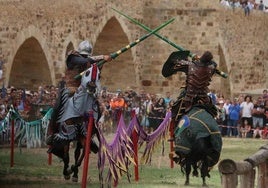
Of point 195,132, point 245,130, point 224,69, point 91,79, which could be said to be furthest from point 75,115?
point 224,69

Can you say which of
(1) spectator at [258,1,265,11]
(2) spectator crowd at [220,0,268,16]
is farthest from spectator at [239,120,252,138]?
(1) spectator at [258,1,265,11]

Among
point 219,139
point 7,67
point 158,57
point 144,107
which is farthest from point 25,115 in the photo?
point 158,57

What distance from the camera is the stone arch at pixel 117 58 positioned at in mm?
34844

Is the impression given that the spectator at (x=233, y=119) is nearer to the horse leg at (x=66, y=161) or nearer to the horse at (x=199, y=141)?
the horse leg at (x=66, y=161)

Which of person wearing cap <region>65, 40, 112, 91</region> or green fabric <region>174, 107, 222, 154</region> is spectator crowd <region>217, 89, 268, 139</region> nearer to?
person wearing cap <region>65, 40, 112, 91</region>

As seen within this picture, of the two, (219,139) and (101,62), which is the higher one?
(101,62)

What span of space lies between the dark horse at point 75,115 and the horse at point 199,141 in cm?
117

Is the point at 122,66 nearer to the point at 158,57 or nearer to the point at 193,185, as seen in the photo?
the point at 158,57

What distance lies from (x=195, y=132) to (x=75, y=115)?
167 cm

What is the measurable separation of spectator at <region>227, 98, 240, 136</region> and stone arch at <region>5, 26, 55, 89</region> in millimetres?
5234

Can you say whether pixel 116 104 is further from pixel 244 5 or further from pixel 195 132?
pixel 244 5

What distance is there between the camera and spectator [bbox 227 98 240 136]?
101 feet

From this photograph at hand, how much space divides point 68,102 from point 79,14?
1731 centimetres

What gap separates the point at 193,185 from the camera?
14.8 metres
